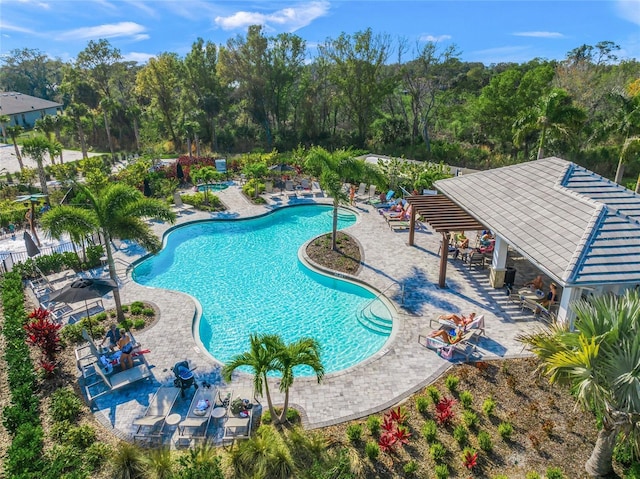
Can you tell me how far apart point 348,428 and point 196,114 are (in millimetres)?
38109

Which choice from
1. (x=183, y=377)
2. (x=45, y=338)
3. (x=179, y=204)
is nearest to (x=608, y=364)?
(x=183, y=377)

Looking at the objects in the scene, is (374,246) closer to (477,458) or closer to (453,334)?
(453,334)

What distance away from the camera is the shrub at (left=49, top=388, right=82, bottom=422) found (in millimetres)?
10367

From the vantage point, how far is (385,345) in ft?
43.9

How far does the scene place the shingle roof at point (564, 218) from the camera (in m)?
10.9

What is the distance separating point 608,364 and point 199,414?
29.1 feet

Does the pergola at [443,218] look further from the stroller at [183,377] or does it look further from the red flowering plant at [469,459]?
the stroller at [183,377]

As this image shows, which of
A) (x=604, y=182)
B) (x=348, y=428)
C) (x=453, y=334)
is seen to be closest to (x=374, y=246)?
(x=453, y=334)

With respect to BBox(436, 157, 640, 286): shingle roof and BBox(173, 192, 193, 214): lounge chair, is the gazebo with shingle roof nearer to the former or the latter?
BBox(436, 157, 640, 286): shingle roof

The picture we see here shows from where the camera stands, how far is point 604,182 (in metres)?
14.2

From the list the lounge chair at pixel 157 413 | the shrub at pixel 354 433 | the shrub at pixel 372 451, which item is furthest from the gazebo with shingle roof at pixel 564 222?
the lounge chair at pixel 157 413

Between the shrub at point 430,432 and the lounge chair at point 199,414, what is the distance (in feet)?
17.0

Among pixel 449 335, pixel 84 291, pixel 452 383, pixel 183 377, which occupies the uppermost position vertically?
pixel 84 291

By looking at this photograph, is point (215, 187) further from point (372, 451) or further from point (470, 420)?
point (470, 420)
